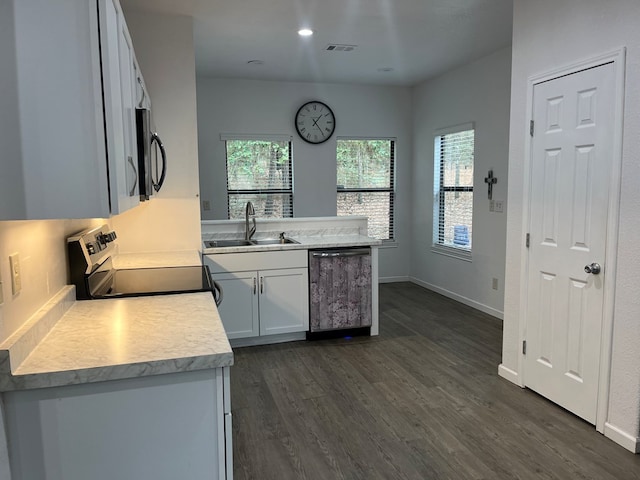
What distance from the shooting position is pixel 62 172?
49.1 inches

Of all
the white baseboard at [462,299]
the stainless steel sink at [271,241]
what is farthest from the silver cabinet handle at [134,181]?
the white baseboard at [462,299]

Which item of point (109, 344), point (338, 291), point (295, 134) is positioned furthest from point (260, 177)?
point (109, 344)

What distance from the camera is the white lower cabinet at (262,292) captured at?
3920 mm

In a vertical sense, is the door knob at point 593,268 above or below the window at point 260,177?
below

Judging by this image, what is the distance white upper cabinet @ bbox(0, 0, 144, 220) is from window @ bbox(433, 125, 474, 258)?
15.3ft

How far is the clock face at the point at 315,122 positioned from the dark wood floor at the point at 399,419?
300cm

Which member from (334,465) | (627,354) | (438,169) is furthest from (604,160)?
(438,169)

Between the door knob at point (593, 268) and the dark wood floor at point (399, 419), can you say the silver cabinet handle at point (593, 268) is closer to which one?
the door knob at point (593, 268)

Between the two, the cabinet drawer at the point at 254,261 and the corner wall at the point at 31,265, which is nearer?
the corner wall at the point at 31,265

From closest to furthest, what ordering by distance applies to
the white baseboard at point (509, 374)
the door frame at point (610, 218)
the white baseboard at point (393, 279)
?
the door frame at point (610, 218), the white baseboard at point (509, 374), the white baseboard at point (393, 279)

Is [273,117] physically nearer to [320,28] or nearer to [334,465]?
[320,28]

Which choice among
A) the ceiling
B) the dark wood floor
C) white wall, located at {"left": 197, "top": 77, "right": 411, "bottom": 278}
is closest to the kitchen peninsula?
the dark wood floor

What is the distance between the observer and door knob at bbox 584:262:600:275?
2617mm

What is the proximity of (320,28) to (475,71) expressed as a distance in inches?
80.1
